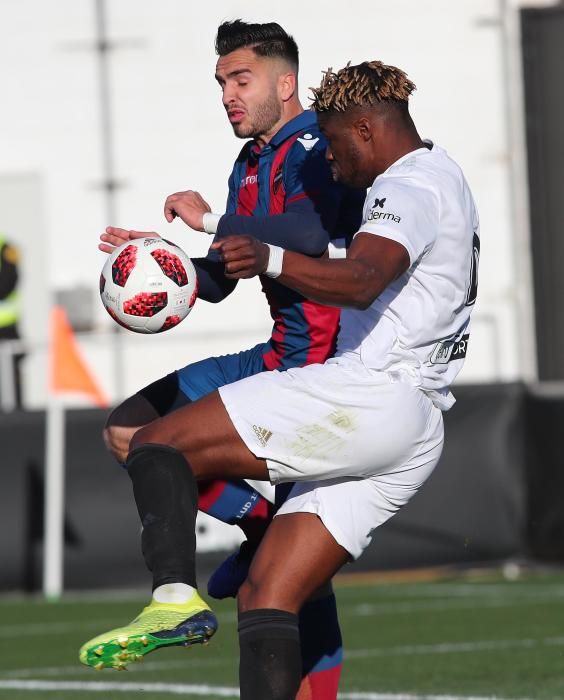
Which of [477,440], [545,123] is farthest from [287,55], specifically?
[545,123]

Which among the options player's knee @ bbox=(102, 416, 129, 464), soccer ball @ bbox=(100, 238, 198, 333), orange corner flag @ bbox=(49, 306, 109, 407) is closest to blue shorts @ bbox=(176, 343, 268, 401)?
player's knee @ bbox=(102, 416, 129, 464)

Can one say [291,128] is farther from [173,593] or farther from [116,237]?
[173,593]

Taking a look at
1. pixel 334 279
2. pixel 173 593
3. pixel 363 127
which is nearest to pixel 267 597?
pixel 173 593

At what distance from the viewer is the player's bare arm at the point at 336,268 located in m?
4.79

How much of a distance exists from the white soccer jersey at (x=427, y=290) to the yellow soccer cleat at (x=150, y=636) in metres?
0.96

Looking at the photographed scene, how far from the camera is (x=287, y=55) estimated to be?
5.94 m

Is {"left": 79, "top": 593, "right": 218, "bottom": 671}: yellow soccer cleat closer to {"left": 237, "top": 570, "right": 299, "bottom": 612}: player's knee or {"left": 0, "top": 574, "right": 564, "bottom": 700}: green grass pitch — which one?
{"left": 237, "top": 570, "right": 299, "bottom": 612}: player's knee

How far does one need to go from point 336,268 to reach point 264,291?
3.80ft

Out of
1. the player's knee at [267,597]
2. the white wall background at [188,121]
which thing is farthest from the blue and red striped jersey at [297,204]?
the white wall background at [188,121]

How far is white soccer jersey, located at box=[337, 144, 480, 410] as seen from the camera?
5.05m

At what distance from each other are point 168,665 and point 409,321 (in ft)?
13.5

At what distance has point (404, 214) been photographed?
4914 millimetres

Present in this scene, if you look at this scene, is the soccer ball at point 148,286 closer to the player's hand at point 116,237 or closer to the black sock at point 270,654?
the player's hand at point 116,237

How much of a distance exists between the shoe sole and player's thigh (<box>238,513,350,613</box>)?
0.85ft
